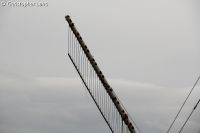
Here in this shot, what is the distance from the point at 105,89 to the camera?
154 ft

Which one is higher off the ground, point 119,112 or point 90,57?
point 90,57

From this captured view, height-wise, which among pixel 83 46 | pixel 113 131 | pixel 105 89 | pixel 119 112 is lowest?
pixel 113 131

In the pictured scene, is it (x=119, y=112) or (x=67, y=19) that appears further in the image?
(x=67, y=19)

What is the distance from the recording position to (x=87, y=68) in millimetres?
45625

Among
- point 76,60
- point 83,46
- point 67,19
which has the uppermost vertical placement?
point 67,19

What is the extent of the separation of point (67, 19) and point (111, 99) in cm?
1294

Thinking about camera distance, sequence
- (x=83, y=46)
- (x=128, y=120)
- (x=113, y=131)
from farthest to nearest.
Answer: (x=83, y=46) → (x=128, y=120) → (x=113, y=131)

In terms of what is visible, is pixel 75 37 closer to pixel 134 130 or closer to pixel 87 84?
pixel 87 84

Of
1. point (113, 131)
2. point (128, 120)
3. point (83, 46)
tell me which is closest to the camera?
point (113, 131)

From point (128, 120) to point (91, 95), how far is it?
6.02 meters

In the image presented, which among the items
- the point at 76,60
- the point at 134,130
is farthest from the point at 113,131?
the point at 76,60

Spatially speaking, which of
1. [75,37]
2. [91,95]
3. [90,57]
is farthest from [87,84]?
[75,37]

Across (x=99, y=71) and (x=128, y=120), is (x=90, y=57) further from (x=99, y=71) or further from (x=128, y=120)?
(x=128, y=120)

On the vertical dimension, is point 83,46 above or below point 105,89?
above
